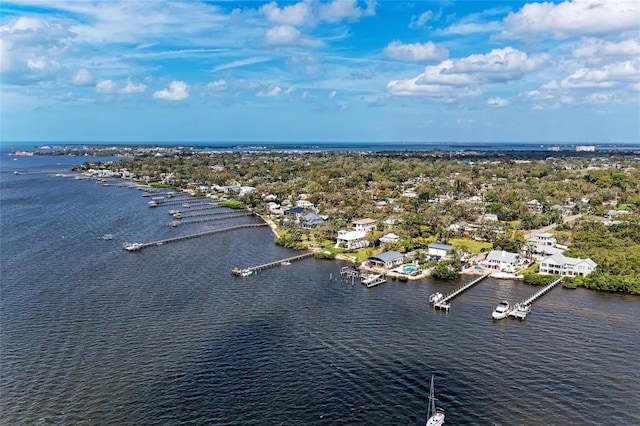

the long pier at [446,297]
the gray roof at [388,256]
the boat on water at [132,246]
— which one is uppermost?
→ the gray roof at [388,256]

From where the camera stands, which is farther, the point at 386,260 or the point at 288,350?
the point at 386,260

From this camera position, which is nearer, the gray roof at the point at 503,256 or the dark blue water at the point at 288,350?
the dark blue water at the point at 288,350

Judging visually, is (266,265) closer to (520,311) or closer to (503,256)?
(503,256)

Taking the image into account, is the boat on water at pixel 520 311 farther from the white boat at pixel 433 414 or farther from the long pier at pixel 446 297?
the white boat at pixel 433 414

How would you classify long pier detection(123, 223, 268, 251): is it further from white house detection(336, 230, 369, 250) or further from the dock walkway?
white house detection(336, 230, 369, 250)

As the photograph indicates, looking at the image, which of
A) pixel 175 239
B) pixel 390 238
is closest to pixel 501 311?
pixel 390 238

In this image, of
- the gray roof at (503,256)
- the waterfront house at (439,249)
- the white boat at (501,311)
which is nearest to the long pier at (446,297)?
the white boat at (501,311)

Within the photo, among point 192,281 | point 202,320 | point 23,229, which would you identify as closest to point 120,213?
point 23,229
